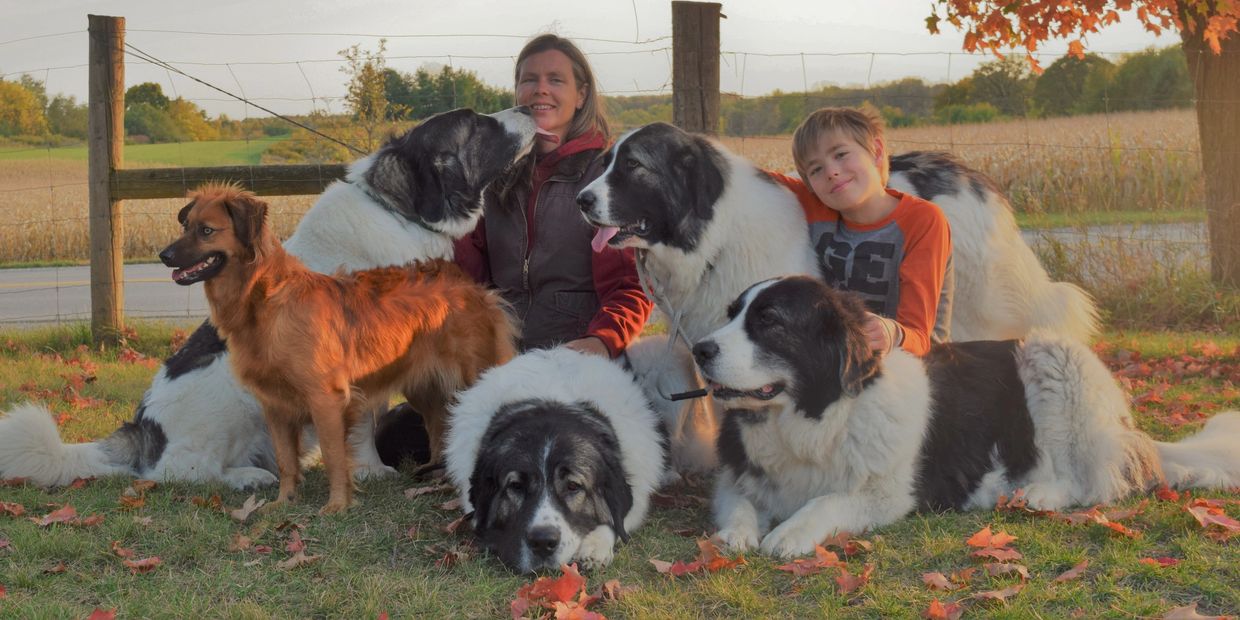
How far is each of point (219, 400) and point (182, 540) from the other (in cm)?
94

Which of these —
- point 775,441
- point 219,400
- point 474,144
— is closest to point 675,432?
point 775,441

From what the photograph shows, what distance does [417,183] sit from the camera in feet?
17.0

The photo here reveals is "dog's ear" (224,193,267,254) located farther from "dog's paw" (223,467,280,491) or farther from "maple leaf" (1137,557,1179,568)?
"maple leaf" (1137,557,1179,568)

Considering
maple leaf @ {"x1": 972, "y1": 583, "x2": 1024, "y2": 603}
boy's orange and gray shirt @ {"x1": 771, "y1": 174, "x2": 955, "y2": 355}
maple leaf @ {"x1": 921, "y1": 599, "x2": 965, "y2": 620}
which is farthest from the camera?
boy's orange and gray shirt @ {"x1": 771, "y1": 174, "x2": 955, "y2": 355}

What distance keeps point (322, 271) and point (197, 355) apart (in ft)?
2.28

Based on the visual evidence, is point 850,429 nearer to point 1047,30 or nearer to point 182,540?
point 182,540

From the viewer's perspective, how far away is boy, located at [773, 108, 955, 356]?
441 cm

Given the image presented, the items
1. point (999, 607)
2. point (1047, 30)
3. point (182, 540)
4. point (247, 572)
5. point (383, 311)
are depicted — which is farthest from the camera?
point (1047, 30)

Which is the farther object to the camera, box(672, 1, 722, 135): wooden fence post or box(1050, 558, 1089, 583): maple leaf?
box(672, 1, 722, 135): wooden fence post

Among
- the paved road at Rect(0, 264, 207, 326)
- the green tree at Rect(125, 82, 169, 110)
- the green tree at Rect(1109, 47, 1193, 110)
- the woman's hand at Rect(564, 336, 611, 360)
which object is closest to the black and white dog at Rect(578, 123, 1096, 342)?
the woman's hand at Rect(564, 336, 611, 360)

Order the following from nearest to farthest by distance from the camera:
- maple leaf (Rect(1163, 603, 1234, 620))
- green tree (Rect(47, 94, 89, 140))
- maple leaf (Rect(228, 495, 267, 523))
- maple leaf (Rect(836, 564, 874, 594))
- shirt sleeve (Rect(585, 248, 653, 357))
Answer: maple leaf (Rect(1163, 603, 1234, 620)) < maple leaf (Rect(836, 564, 874, 594)) < maple leaf (Rect(228, 495, 267, 523)) < shirt sleeve (Rect(585, 248, 653, 357)) < green tree (Rect(47, 94, 89, 140))

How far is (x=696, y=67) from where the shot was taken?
691 cm

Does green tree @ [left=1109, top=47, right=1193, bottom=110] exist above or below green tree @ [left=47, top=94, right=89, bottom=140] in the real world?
above

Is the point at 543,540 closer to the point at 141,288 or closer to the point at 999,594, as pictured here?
the point at 999,594
